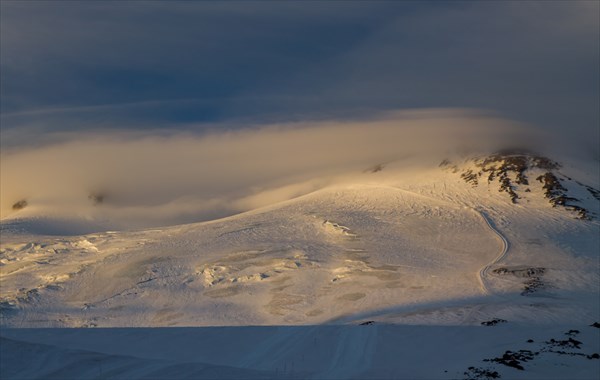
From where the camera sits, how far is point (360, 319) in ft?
125

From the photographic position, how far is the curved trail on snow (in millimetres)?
46250

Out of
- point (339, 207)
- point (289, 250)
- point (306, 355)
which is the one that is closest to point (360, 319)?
point (306, 355)

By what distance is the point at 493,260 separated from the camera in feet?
172

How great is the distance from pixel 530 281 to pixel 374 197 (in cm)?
2732

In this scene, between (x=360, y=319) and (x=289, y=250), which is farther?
(x=289, y=250)

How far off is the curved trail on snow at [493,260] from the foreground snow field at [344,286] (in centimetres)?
24

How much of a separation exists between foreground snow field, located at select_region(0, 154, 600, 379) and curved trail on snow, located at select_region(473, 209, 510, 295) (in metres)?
0.24

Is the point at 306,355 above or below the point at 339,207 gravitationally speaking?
below

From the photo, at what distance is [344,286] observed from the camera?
155 feet

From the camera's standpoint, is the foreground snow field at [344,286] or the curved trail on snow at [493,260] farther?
the curved trail on snow at [493,260]

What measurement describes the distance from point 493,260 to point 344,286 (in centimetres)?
1284

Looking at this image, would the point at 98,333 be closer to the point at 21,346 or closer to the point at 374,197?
the point at 21,346

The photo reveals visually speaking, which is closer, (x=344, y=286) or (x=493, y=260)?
(x=344, y=286)

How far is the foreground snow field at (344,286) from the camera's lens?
25.0 meters
